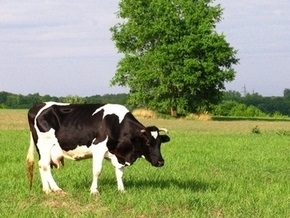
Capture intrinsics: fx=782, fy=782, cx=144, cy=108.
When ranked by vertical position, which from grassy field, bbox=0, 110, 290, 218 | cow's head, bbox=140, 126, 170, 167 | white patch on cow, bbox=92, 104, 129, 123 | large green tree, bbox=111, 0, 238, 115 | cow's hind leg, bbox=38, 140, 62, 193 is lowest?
grassy field, bbox=0, 110, 290, 218

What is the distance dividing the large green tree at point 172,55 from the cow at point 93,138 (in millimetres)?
53039

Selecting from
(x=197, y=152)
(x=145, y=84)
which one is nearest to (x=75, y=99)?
(x=145, y=84)

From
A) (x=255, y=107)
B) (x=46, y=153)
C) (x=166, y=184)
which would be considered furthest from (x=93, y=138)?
(x=255, y=107)

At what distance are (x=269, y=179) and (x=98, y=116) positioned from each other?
214 inches

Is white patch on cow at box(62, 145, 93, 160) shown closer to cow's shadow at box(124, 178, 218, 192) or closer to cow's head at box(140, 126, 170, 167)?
cow's head at box(140, 126, 170, 167)

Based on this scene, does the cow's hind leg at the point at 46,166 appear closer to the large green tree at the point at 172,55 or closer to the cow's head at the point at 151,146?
the cow's head at the point at 151,146

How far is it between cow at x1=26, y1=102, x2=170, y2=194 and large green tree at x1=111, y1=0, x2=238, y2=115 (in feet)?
174

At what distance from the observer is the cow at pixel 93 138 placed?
1291cm

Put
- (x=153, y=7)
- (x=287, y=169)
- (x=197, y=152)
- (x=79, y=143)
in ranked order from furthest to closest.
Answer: (x=153, y=7) → (x=197, y=152) → (x=287, y=169) → (x=79, y=143)

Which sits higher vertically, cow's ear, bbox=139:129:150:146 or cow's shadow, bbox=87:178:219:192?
cow's ear, bbox=139:129:150:146

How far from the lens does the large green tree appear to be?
67688mm

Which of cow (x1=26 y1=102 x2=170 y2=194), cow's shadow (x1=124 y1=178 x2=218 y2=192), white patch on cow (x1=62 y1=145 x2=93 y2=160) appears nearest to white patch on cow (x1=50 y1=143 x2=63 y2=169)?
cow (x1=26 y1=102 x2=170 y2=194)

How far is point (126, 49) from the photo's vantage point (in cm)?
7269

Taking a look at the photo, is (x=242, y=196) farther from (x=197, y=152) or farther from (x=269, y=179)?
(x=197, y=152)
